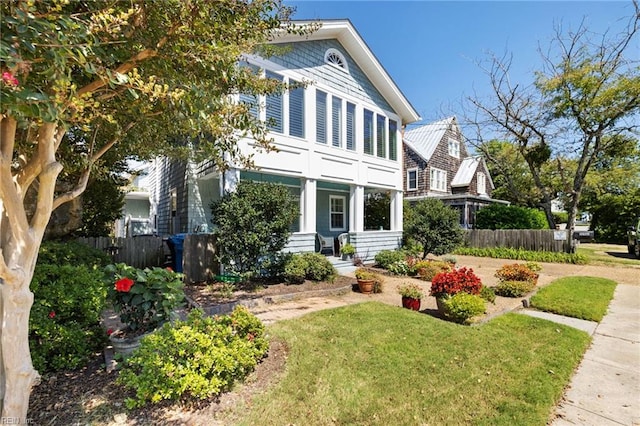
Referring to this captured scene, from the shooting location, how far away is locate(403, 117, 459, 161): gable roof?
23.3 meters

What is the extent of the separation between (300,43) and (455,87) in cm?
1153

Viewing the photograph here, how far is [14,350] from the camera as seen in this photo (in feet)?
7.80

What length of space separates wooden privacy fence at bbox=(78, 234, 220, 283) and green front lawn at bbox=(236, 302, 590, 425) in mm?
3983

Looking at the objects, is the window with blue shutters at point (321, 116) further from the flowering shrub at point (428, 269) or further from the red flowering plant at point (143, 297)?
the red flowering plant at point (143, 297)

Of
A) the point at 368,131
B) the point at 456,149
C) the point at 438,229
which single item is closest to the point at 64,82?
the point at 438,229

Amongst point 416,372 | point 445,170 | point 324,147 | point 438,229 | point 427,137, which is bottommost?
point 416,372

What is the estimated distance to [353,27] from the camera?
11.1 meters

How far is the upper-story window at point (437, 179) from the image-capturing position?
22.9m

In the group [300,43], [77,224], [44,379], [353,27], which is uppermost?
[353,27]

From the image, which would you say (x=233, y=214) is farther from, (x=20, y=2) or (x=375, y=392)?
(x=20, y=2)

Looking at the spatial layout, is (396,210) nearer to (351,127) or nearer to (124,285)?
(351,127)

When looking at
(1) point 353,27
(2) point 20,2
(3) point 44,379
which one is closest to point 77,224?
(3) point 44,379

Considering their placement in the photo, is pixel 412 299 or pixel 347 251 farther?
pixel 347 251

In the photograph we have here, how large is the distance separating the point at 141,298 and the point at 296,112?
789 cm
